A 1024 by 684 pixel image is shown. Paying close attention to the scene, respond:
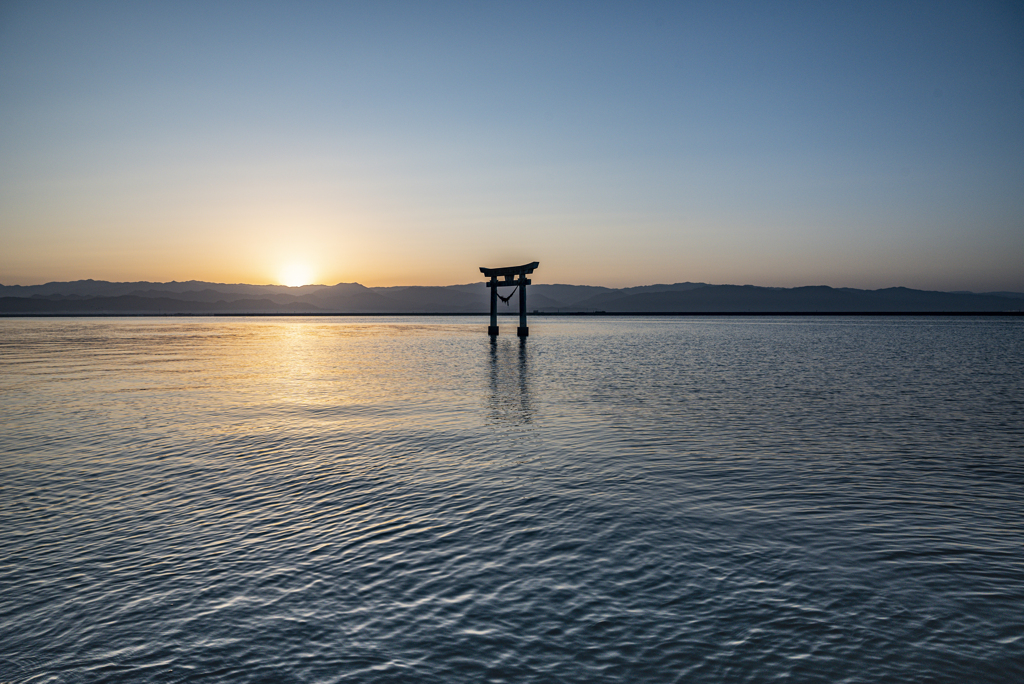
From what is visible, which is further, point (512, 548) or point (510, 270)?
point (510, 270)

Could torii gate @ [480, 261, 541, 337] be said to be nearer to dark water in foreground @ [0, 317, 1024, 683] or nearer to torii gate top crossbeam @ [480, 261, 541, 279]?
torii gate top crossbeam @ [480, 261, 541, 279]

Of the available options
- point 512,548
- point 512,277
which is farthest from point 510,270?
point 512,548

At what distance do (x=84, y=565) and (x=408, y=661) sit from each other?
420 cm

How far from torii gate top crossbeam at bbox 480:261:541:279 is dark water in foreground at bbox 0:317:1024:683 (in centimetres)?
3018

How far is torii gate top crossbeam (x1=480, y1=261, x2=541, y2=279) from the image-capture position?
44969 mm

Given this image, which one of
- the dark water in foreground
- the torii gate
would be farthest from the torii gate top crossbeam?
the dark water in foreground

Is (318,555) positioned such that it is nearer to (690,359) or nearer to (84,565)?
(84,565)

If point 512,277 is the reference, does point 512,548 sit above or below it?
below

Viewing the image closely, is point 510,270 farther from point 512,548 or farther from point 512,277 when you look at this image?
point 512,548

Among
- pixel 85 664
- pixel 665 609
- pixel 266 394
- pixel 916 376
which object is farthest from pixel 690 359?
pixel 85 664

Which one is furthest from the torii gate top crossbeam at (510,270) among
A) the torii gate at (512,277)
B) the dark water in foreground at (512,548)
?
the dark water in foreground at (512,548)

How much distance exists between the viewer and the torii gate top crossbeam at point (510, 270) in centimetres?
4497

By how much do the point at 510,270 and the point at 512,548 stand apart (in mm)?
41554

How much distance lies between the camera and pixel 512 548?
6633 millimetres
